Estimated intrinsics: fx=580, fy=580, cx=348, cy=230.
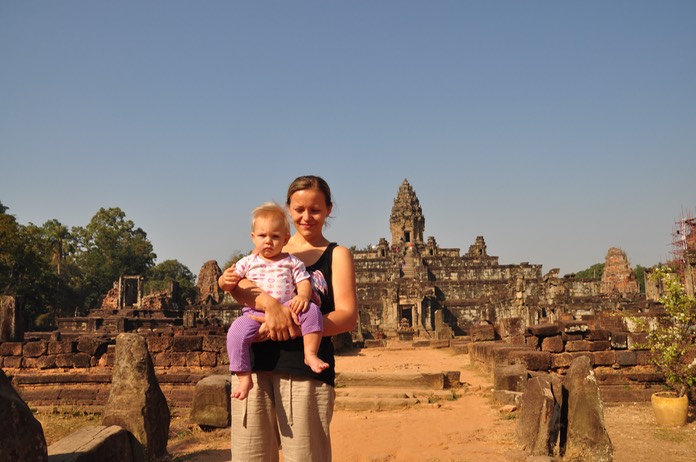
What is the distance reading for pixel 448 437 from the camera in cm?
712

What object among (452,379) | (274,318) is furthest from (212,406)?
(274,318)

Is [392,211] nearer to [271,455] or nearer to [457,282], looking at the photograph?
[457,282]

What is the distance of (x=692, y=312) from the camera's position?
26.2ft

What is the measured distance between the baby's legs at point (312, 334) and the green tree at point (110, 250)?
6320 centimetres

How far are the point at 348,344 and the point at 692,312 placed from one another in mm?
16375

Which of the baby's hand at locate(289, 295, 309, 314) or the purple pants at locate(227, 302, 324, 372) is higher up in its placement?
the baby's hand at locate(289, 295, 309, 314)

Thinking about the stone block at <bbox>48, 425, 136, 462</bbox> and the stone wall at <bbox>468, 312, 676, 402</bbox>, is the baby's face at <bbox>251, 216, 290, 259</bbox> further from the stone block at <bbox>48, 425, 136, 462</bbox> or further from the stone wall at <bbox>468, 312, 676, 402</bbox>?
the stone wall at <bbox>468, 312, 676, 402</bbox>

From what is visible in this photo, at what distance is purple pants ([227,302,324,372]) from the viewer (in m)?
2.43

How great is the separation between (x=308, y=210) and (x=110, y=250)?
222 feet

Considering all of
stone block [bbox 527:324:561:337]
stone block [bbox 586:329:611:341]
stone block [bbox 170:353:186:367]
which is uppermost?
stone block [bbox 527:324:561:337]

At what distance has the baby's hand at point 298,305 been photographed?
2434 millimetres

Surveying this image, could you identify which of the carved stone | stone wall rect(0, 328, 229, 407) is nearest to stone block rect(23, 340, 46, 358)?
stone wall rect(0, 328, 229, 407)

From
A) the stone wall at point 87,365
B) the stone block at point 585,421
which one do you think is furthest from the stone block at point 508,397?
the stone wall at point 87,365

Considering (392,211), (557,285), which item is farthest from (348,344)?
(392,211)
